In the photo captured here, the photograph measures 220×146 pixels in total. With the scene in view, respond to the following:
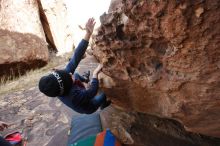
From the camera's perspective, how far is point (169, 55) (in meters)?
1.90

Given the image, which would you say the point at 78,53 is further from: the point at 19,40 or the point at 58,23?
the point at 58,23

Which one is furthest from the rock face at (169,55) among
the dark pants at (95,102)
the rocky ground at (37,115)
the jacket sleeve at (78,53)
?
the rocky ground at (37,115)

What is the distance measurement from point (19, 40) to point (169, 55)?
6662 mm

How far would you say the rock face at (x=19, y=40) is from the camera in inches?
303

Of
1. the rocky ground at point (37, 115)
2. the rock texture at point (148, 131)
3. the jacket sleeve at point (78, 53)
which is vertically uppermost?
the jacket sleeve at point (78, 53)

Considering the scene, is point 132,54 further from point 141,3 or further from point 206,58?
point 206,58

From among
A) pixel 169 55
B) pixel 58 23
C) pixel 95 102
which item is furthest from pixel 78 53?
pixel 58 23

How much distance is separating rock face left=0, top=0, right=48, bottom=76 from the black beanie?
524cm

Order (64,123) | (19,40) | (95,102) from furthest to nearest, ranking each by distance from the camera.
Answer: (19,40), (64,123), (95,102)

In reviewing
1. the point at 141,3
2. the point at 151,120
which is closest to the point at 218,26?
the point at 141,3

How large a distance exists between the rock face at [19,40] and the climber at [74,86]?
5003mm

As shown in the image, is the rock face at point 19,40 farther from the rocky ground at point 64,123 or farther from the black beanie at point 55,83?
the black beanie at point 55,83

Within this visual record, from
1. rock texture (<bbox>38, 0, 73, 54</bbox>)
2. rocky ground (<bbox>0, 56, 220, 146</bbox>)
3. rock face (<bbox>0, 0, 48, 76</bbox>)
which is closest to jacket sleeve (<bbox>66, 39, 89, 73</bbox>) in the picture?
rocky ground (<bbox>0, 56, 220, 146</bbox>)

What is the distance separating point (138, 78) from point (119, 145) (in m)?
1.24
